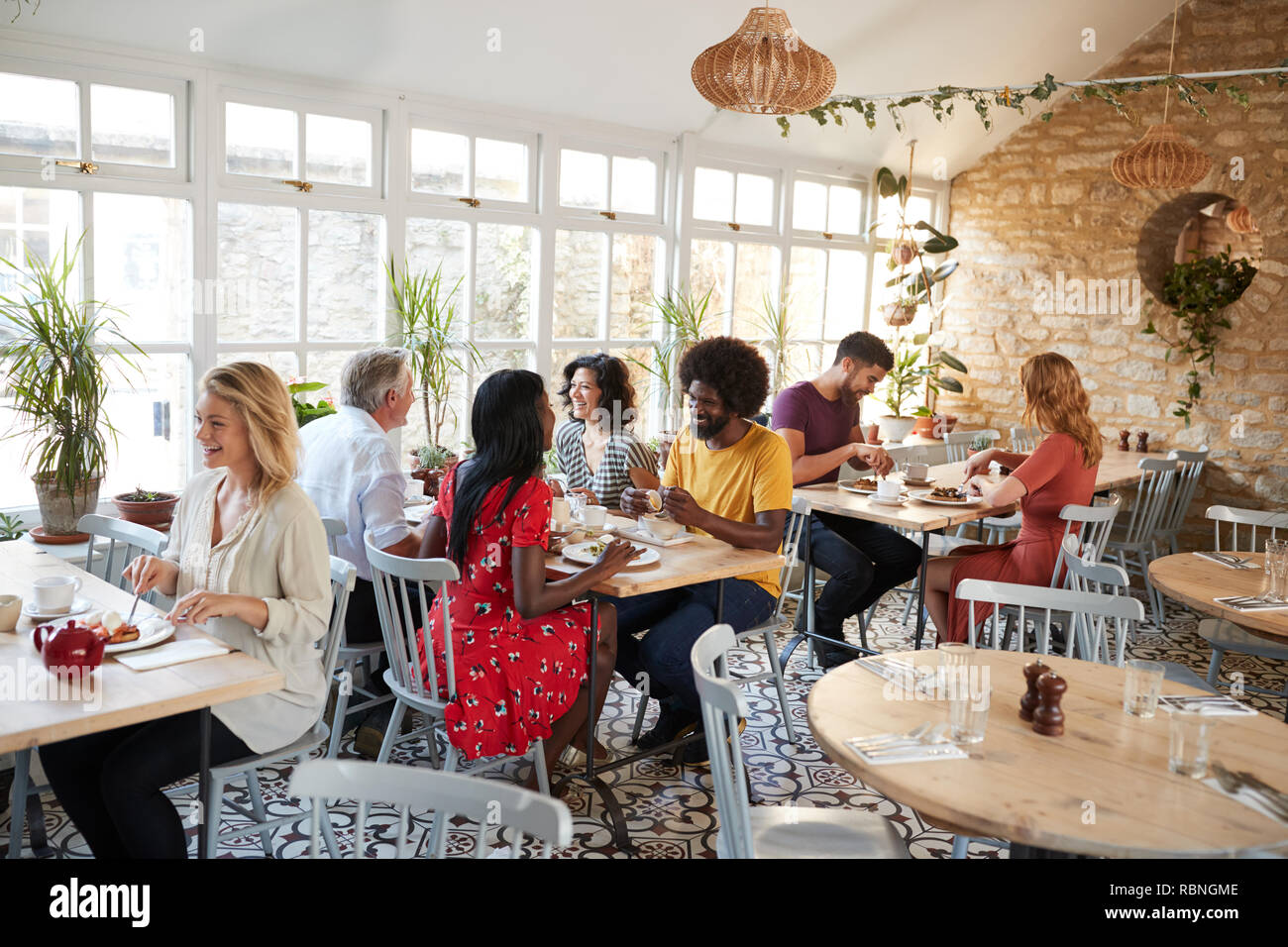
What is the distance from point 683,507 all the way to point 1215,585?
5.79ft

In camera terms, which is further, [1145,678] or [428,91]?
[428,91]

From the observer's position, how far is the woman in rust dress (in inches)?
166

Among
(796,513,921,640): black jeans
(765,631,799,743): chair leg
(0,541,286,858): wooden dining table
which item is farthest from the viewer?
(796,513,921,640): black jeans

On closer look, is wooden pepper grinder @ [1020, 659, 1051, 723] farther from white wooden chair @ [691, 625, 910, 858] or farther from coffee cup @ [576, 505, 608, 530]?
coffee cup @ [576, 505, 608, 530]

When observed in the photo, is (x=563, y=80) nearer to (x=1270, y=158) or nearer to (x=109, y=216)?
(x=109, y=216)

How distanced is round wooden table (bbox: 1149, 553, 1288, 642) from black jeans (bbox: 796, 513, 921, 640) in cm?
107

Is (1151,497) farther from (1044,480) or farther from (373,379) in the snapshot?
(373,379)

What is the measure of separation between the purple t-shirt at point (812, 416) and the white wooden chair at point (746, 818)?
2.31 metres

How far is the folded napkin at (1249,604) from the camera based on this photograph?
3.26 metres

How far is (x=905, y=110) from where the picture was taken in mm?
6730

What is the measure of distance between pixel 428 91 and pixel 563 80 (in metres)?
0.66

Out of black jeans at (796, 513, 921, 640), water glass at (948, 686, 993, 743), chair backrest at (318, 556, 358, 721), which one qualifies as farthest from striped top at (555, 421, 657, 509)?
water glass at (948, 686, 993, 743)

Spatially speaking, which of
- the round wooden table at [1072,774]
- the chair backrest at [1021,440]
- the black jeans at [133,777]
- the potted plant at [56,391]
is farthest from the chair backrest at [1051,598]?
the chair backrest at [1021,440]
